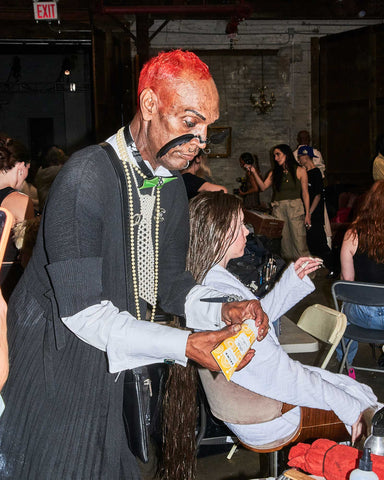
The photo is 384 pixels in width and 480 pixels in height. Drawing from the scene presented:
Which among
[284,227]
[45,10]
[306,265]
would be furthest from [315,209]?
[306,265]

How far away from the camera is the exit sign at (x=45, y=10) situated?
8164mm

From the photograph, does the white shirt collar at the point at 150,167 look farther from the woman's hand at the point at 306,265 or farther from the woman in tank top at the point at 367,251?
the woman in tank top at the point at 367,251

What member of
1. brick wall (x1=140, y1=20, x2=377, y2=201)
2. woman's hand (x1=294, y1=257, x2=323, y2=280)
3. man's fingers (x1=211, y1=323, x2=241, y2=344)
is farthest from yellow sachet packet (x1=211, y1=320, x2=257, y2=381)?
brick wall (x1=140, y1=20, x2=377, y2=201)

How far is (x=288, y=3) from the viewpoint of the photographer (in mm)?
10680

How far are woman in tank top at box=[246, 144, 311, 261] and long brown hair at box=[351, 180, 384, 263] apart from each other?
3.63 m

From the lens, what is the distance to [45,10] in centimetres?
825

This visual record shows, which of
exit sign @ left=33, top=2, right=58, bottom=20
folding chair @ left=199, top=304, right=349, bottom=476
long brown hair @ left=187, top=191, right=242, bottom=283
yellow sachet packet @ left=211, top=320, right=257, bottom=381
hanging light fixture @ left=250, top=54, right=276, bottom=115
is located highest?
exit sign @ left=33, top=2, right=58, bottom=20

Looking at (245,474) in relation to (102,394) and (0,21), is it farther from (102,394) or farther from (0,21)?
(0,21)

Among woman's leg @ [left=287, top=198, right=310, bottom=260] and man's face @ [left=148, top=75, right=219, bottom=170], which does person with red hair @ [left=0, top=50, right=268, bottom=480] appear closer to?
man's face @ [left=148, top=75, right=219, bottom=170]

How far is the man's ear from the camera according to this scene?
1.39 m

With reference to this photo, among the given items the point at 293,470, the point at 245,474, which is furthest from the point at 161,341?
the point at 245,474

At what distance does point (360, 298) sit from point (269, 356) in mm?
1753

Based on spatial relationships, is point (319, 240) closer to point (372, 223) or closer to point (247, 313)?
point (372, 223)

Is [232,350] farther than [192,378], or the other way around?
[192,378]
